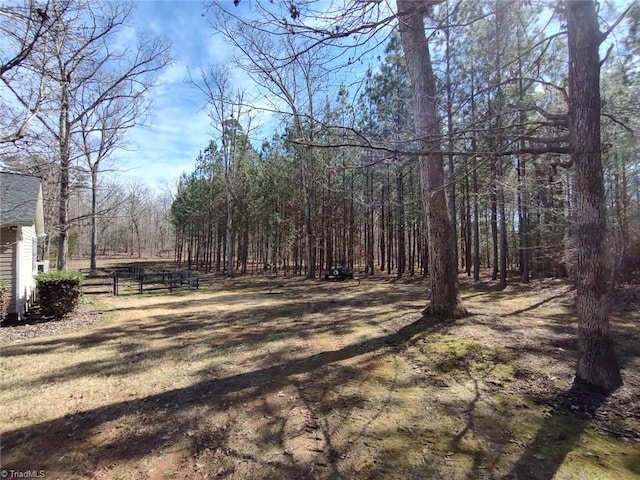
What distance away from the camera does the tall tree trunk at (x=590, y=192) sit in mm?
3617

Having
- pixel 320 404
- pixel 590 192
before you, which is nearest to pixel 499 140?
pixel 590 192

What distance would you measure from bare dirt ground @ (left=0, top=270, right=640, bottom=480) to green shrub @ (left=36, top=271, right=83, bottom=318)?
1.26 meters

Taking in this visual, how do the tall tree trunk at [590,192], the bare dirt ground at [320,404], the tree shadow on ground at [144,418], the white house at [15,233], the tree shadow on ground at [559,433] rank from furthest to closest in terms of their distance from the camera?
the white house at [15,233] → the tall tree trunk at [590,192] → the tree shadow on ground at [144,418] → the bare dirt ground at [320,404] → the tree shadow on ground at [559,433]

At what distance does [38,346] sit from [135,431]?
441 centimetres

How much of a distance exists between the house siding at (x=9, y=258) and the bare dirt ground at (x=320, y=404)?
1.24 meters

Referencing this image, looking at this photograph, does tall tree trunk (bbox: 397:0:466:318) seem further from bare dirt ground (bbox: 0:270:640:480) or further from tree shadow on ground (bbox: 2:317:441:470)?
tree shadow on ground (bbox: 2:317:441:470)

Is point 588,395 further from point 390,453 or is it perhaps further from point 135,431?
point 135,431

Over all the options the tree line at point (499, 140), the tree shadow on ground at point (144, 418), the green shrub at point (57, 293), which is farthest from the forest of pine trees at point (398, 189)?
the green shrub at point (57, 293)

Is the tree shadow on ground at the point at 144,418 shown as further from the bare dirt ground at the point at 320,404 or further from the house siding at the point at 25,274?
the house siding at the point at 25,274

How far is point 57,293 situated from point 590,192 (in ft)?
34.0

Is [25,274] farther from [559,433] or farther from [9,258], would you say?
[559,433]

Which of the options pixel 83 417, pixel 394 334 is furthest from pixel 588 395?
pixel 83 417

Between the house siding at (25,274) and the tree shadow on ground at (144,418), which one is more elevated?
the house siding at (25,274)

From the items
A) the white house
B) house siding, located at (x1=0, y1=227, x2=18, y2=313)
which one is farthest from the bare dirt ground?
the white house
